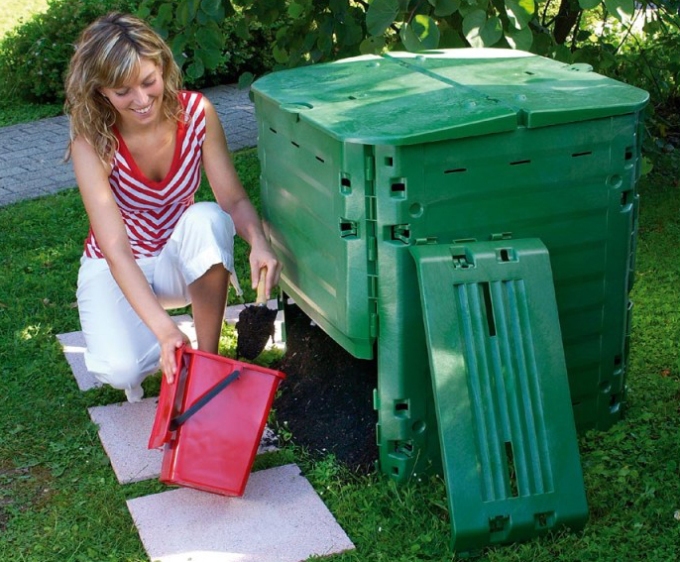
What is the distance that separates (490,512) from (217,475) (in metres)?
0.82

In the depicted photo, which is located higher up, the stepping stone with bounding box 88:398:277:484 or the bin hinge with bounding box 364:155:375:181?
the bin hinge with bounding box 364:155:375:181

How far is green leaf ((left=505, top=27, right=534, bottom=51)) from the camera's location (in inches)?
152

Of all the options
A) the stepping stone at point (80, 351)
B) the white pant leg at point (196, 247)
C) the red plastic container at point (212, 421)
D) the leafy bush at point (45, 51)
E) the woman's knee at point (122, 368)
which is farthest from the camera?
the leafy bush at point (45, 51)

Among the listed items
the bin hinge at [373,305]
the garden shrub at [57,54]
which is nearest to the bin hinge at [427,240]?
the bin hinge at [373,305]

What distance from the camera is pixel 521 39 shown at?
12.7 ft

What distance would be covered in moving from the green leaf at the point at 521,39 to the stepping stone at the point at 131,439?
5.58 feet

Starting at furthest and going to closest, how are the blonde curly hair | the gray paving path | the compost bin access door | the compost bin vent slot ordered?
the gray paving path < the blonde curly hair < the compost bin vent slot < the compost bin access door

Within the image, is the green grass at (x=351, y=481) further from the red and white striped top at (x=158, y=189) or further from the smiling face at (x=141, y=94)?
the smiling face at (x=141, y=94)

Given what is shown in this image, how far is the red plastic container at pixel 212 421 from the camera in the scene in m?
3.04

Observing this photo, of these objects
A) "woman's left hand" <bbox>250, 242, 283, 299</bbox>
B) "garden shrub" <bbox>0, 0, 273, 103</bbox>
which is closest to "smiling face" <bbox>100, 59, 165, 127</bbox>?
"woman's left hand" <bbox>250, 242, 283, 299</bbox>

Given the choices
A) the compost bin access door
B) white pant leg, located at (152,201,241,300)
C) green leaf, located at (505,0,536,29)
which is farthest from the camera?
green leaf, located at (505,0,536,29)

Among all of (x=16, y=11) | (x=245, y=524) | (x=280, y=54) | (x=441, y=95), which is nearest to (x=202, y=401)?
(x=245, y=524)

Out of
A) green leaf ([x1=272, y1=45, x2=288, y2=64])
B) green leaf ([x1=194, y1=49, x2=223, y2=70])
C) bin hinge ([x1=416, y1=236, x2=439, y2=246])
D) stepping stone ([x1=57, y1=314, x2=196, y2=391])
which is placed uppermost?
green leaf ([x1=194, y1=49, x2=223, y2=70])

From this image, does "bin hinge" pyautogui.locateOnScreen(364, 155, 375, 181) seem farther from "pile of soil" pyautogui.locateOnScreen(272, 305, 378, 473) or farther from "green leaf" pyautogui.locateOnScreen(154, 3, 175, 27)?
"green leaf" pyautogui.locateOnScreen(154, 3, 175, 27)
